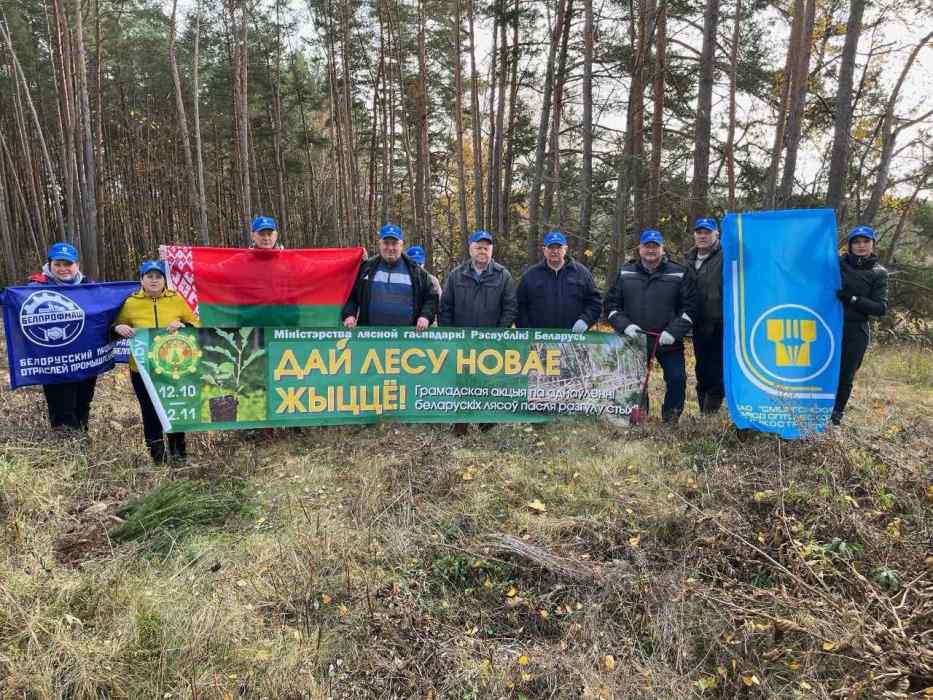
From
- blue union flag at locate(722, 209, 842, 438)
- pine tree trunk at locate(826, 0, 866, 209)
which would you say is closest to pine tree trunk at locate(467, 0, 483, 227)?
pine tree trunk at locate(826, 0, 866, 209)

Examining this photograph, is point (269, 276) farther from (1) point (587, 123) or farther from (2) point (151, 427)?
(1) point (587, 123)

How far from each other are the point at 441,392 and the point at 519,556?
8.08 feet

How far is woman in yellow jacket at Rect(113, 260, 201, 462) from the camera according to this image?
4523mm

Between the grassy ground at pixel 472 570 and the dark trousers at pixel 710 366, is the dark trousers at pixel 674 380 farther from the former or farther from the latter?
the grassy ground at pixel 472 570

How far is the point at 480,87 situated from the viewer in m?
18.5

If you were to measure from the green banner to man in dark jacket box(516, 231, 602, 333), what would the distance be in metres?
0.17

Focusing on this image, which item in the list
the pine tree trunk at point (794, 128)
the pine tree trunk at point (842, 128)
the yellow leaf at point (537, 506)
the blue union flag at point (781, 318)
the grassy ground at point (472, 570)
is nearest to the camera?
the grassy ground at point (472, 570)

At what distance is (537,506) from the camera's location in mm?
3721

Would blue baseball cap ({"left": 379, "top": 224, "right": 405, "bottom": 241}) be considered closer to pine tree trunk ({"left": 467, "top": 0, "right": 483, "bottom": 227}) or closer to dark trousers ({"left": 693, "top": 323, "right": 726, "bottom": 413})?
dark trousers ({"left": 693, "top": 323, "right": 726, "bottom": 413})

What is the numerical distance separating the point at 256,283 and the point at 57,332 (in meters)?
1.70

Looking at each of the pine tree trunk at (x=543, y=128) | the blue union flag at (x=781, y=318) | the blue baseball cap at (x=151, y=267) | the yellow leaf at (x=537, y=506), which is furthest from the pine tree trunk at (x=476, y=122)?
the yellow leaf at (x=537, y=506)

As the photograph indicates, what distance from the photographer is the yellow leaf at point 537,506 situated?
12.2 ft

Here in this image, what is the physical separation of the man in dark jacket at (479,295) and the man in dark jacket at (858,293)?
2.90m

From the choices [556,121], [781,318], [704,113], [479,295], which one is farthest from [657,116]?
[479,295]
